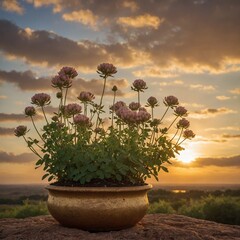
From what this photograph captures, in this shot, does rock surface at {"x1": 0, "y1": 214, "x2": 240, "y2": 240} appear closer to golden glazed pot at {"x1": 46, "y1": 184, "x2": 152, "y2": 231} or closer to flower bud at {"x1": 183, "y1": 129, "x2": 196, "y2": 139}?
golden glazed pot at {"x1": 46, "y1": 184, "x2": 152, "y2": 231}

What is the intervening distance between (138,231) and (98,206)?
734mm

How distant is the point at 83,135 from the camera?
6242 millimetres

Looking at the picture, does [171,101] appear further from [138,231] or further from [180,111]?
[138,231]

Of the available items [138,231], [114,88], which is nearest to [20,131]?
[114,88]

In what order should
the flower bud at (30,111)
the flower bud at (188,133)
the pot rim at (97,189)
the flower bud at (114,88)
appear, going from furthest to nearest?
the flower bud at (188,133)
the flower bud at (114,88)
the flower bud at (30,111)
the pot rim at (97,189)

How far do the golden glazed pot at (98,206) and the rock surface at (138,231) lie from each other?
13 cm

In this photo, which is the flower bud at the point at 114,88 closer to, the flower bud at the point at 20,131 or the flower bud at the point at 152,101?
the flower bud at the point at 152,101

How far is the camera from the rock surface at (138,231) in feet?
18.2

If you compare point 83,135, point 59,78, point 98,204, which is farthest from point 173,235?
point 59,78

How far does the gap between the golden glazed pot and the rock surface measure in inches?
5.1

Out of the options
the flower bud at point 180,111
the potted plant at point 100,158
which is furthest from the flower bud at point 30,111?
the flower bud at point 180,111

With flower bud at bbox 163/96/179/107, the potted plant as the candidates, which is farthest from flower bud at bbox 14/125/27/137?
flower bud at bbox 163/96/179/107

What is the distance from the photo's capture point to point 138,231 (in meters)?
5.84

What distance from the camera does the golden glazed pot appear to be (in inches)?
218
